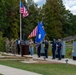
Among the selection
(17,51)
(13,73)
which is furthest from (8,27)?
(13,73)

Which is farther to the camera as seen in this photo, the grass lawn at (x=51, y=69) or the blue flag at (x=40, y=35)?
the blue flag at (x=40, y=35)

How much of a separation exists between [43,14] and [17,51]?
60.3 metres

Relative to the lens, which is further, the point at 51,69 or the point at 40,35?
the point at 40,35

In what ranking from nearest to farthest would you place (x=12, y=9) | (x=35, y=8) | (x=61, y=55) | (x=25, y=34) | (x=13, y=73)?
(x=13, y=73)
(x=61, y=55)
(x=12, y=9)
(x=25, y=34)
(x=35, y=8)

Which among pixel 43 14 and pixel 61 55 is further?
pixel 43 14

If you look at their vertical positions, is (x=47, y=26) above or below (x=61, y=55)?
above

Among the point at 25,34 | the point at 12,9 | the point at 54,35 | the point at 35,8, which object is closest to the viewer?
the point at 12,9

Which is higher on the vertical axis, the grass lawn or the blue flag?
the blue flag

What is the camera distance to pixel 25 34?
83688 mm

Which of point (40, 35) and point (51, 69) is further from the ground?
point (40, 35)

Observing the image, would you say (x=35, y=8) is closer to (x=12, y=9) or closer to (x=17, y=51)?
(x=12, y=9)

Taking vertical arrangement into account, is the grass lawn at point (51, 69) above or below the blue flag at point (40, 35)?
below

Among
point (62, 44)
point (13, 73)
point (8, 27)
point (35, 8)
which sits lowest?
point (13, 73)

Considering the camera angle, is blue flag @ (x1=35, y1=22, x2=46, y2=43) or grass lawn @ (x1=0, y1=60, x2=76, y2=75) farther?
blue flag @ (x1=35, y1=22, x2=46, y2=43)
